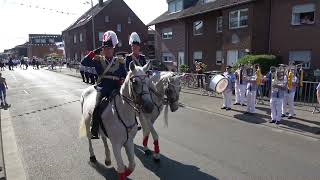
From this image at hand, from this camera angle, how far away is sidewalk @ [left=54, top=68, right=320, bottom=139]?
10.3 m

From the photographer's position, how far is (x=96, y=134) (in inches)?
246

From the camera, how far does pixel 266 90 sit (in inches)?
Result: 661

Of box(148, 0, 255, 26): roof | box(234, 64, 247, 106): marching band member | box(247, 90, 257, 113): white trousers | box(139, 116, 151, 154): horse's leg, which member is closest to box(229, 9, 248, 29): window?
box(148, 0, 255, 26): roof

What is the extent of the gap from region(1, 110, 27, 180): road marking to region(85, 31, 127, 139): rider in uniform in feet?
7.10

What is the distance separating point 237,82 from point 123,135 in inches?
395

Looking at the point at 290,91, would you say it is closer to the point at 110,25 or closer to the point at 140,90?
the point at 140,90

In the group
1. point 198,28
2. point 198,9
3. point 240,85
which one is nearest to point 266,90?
point 240,85

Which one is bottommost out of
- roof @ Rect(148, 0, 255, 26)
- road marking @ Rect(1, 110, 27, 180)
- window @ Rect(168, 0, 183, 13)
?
road marking @ Rect(1, 110, 27, 180)

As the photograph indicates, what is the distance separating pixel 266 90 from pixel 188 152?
10.2m

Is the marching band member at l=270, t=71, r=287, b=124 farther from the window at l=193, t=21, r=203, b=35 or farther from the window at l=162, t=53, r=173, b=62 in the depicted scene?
the window at l=162, t=53, r=173, b=62

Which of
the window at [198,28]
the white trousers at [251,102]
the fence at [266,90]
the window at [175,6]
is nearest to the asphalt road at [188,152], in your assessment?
the white trousers at [251,102]

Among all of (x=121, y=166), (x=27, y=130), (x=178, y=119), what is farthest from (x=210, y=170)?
(x=27, y=130)

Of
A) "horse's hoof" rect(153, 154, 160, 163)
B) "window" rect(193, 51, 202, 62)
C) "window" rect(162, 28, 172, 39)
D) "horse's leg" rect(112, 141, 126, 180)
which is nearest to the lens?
"horse's leg" rect(112, 141, 126, 180)

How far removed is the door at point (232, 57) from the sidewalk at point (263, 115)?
9.31 m
